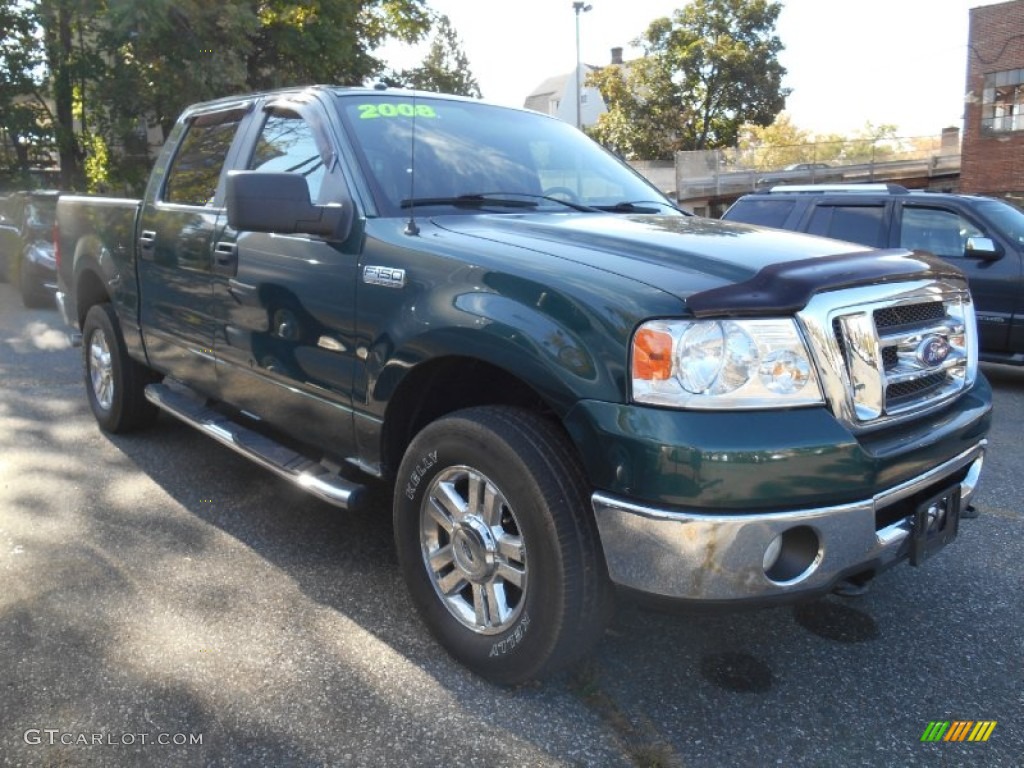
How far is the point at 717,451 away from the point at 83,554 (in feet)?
9.18

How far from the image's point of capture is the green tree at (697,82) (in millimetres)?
44844

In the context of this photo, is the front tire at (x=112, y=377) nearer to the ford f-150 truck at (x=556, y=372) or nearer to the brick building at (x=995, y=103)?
the ford f-150 truck at (x=556, y=372)

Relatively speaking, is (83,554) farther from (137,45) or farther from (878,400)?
(137,45)

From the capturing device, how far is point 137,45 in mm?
17312

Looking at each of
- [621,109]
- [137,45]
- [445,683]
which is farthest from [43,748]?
[621,109]

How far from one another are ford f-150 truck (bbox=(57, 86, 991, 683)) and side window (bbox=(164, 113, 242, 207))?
0.24m

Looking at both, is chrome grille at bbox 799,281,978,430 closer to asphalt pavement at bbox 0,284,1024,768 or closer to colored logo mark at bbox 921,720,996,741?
asphalt pavement at bbox 0,284,1024,768

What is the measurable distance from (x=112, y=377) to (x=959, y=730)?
15.2 ft

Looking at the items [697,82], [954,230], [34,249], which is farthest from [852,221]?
[697,82]

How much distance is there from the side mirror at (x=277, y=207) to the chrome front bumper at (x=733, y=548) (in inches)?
55.6

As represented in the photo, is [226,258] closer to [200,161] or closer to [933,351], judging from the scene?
[200,161]

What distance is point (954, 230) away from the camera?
7.53 meters

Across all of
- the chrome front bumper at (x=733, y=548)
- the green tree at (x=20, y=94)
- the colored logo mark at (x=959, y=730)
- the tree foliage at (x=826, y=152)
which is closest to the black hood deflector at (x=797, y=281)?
the chrome front bumper at (x=733, y=548)

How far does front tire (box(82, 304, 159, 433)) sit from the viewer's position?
16.2 ft
